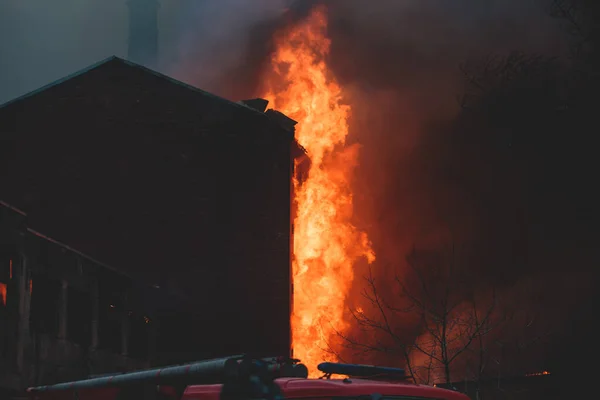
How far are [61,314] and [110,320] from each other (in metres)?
3.45

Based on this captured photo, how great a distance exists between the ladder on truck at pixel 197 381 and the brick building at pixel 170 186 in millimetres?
12279

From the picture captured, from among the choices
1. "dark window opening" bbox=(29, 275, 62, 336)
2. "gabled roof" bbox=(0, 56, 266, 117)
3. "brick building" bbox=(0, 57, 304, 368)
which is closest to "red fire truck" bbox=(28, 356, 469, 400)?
"dark window opening" bbox=(29, 275, 62, 336)

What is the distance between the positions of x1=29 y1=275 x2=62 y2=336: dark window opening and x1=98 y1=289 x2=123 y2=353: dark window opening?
221cm

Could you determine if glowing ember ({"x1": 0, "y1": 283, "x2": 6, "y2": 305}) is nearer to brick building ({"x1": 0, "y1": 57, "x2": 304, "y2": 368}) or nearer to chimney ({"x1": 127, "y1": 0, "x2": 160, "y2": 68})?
brick building ({"x1": 0, "y1": 57, "x2": 304, "y2": 368})

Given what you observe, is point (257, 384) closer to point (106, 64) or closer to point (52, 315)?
point (52, 315)

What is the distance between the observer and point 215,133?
78.8 ft

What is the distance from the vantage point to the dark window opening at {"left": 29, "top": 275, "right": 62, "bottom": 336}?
16562mm

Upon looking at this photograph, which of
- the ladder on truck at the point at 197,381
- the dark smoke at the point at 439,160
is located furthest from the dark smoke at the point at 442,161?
the ladder on truck at the point at 197,381

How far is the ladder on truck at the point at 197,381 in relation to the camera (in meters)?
6.33

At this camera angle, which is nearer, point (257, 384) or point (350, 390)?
point (257, 384)

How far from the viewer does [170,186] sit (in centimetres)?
2369

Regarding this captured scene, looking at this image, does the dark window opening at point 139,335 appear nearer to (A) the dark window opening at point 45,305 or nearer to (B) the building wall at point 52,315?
(B) the building wall at point 52,315

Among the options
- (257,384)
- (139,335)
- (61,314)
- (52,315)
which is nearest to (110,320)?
(139,335)

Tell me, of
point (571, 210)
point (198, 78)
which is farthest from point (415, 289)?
point (198, 78)
